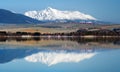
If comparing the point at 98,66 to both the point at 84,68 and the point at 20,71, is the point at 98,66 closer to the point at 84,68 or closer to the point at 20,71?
the point at 84,68

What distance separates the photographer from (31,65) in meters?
21.8

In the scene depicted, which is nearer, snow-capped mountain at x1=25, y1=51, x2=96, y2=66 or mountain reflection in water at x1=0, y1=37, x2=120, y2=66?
snow-capped mountain at x1=25, y1=51, x2=96, y2=66

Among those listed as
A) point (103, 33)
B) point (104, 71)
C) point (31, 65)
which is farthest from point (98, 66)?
point (103, 33)

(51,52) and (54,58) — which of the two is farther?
(51,52)

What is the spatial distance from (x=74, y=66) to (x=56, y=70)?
2.28 meters

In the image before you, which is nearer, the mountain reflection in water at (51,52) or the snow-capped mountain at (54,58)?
the snow-capped mountain at (54,58)

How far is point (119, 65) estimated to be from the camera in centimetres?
2097

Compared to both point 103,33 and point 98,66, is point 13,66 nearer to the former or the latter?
point 98,66

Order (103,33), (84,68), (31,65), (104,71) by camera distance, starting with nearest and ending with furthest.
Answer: (104,71)
(84,68)
(31,65)
(103,33)

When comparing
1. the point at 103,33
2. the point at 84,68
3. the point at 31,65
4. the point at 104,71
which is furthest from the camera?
the point at 103,33

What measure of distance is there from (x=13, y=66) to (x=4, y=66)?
0.46 metres

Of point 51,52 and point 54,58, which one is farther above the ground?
point 54,58

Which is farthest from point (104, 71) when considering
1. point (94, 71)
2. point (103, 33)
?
point (103, 33)

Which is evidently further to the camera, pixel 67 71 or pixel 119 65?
pixel 119 65
